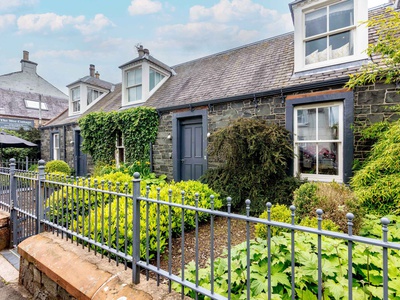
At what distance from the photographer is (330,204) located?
3328mm

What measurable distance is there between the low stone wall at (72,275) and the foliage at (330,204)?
2371 mm

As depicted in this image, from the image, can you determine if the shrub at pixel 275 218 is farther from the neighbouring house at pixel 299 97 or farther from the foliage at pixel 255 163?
the neighbouring house at pixel 299 97

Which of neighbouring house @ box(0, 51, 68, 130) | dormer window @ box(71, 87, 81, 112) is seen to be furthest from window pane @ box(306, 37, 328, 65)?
neighbouring house @ box(0, 51, 68, 130)

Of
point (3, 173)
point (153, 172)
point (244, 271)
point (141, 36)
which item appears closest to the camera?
point (244, 271)

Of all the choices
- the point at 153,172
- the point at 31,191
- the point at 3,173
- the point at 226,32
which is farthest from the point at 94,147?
the point at 226,32

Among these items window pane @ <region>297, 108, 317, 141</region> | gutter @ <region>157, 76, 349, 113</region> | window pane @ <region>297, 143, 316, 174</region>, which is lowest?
window pane @ <region>297, 143, 316, 174</region>

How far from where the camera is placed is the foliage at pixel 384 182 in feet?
11.5

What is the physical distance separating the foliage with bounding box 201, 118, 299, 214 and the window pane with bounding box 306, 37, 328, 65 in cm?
204

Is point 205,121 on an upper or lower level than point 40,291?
upper

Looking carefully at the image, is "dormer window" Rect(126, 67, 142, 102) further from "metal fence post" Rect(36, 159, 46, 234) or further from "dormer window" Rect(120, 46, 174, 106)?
"metal fence post" Rect(36, 159, 46, 234)

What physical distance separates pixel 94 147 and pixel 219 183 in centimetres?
681

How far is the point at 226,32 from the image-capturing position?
50.3 feet

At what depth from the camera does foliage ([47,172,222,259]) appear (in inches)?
102

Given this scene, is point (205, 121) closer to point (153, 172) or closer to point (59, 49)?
point (153, 172)
